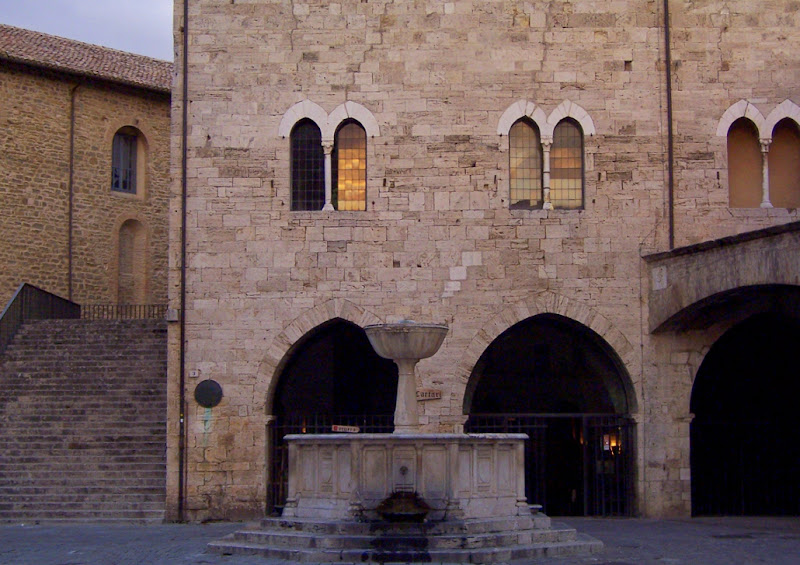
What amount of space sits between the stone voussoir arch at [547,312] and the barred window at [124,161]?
16169 mm

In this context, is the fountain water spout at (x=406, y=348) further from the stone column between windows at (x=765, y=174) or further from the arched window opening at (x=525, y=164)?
the stone column between windows at (x=765, y=174)

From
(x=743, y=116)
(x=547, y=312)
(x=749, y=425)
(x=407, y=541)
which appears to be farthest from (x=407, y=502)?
(x=749, y=425)

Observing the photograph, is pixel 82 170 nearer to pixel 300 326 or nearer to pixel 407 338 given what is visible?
pixel 300 326

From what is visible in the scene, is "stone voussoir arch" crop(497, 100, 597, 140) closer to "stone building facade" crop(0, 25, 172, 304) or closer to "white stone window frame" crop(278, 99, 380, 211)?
"white stone window frame" crop(278, 99, 380, 211)

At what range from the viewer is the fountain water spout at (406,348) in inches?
565

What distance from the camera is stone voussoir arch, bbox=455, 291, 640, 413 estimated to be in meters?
18.4

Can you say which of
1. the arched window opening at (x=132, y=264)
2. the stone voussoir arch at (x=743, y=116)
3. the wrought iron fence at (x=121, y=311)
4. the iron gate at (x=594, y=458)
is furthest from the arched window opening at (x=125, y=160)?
the stone voussoir arch at (x=743, y=116)

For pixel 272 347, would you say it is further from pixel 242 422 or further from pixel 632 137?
pixel 632 137

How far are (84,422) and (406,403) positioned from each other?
796 centimetres

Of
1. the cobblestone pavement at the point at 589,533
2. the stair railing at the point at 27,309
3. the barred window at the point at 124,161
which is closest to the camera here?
the cobblestone pavement at the point at 589,533

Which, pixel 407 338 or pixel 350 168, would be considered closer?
pixel 407 338

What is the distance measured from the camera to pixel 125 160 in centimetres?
3203

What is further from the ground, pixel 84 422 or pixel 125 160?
pixel 125 160

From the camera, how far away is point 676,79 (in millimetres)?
18938
